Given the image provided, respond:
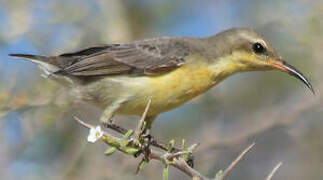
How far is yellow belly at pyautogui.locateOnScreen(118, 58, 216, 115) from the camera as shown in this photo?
20.8ft

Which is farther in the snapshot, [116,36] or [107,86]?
[116,36]

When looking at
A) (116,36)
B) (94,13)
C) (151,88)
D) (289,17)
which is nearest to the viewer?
(151,88)

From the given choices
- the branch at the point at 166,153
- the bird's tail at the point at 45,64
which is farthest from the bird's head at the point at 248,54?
the branch at the point at 166,153

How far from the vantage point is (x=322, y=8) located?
23.5 ft

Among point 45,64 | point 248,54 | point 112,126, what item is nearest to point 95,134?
point 112,126

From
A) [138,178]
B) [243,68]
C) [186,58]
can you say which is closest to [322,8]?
[243,68]

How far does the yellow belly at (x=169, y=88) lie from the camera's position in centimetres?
633

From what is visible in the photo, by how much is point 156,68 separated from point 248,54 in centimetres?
94

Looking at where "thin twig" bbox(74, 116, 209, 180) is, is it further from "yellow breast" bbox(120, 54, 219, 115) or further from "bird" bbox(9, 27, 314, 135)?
"bird" bbox(9, 27, 314, 135)

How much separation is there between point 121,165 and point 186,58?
1.29 metres

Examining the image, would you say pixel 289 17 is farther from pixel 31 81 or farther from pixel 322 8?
pixel 31 81

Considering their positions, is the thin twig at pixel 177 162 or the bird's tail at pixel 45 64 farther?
the bird's tail at pixel 45 64

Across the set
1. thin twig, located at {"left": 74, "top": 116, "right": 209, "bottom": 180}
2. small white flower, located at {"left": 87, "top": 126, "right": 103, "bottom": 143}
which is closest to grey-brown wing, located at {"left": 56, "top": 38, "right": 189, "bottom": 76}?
thin twig, located at {"left": 74, "top": 116, "right": 209, "bottom": 180}

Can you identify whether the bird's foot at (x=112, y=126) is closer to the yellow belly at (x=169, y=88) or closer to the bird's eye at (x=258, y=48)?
the yellow belly at (x=169, y=88)
